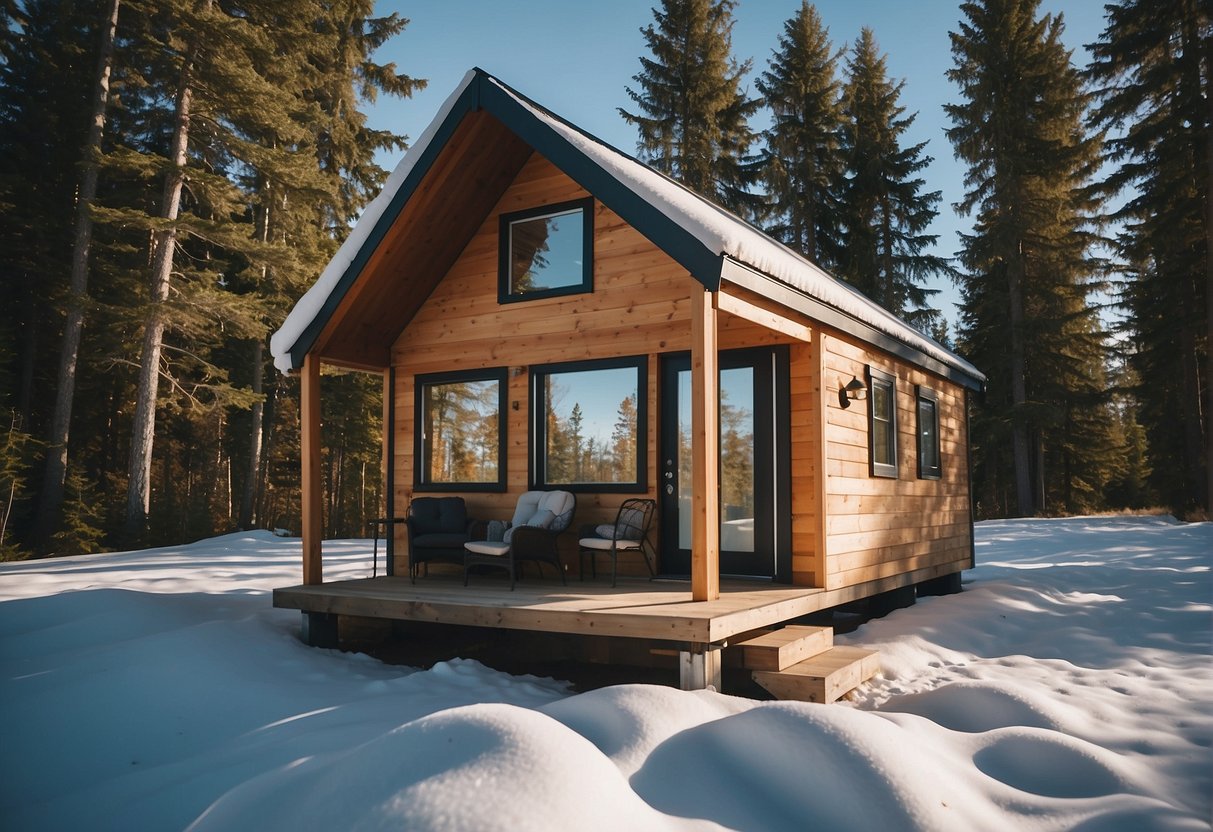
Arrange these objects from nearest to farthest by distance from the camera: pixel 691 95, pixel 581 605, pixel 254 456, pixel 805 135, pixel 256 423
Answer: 1. pixel 581 605
2. pixel 254 456
3. pixel 256 423
4. pixel 691 95
5. pixel 805 135

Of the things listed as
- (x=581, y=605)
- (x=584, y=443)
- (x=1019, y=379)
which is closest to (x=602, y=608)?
(x=581, y=605)

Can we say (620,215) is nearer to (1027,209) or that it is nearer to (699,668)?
(699,668)

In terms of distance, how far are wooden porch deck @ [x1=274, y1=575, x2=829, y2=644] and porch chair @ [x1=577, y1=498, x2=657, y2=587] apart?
0.30 metres

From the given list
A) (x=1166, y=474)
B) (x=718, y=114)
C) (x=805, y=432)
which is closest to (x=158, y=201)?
(x=718, y=114)

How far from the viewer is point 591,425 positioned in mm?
7098

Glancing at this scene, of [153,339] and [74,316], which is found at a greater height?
[74,316]

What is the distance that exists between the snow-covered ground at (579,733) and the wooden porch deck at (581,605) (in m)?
0.42

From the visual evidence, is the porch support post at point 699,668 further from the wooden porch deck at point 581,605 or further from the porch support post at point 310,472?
the porch support post at point 310,472

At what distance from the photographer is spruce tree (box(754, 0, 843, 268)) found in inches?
818

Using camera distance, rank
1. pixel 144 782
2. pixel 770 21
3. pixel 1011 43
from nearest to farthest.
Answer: pixel 144 782 < pixel 1011 43 < pixel 770 21

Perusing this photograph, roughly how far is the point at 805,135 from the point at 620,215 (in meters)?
17.2

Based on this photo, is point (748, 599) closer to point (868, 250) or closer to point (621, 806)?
point (621, 806)

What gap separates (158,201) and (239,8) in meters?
4.23

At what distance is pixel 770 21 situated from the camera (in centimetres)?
2153
